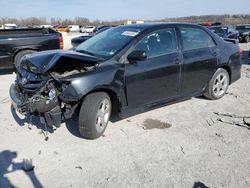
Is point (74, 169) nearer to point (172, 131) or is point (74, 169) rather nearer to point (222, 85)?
point (172, 131)

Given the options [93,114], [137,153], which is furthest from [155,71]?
[137,153]

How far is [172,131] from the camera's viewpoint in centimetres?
444

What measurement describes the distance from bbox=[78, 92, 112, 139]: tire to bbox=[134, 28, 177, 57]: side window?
3.45 ft

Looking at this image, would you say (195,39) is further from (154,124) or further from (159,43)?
(154,124)

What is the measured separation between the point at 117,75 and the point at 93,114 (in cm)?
Result: 71

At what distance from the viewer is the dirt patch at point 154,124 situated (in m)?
4.58

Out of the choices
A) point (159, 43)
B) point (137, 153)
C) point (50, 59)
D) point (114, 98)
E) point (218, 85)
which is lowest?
point (137, 153)

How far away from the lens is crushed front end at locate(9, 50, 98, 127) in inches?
144

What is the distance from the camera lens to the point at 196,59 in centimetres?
516

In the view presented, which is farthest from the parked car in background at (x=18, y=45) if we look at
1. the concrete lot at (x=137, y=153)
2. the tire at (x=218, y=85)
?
the tire at (x=218, y=85)

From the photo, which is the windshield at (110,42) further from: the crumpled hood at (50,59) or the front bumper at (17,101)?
the front bumper at (17,101)

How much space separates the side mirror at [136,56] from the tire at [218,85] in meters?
2.17

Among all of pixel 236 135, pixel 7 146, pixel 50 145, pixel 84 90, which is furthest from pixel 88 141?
pixel 236 135

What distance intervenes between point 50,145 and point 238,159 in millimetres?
2673
